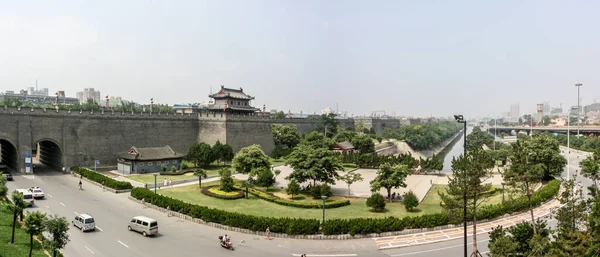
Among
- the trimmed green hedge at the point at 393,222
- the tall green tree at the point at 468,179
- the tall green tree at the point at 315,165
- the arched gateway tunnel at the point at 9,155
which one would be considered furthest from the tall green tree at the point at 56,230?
the arched gateway tunnel at the point at 9,155

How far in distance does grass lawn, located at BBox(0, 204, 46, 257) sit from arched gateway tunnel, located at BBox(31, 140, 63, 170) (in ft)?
74.4

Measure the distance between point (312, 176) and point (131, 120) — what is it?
2768 centimetres

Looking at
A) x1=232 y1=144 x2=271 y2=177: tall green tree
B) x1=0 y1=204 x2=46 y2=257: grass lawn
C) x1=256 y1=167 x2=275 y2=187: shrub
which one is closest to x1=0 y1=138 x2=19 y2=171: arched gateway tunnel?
x1=0 y1=204 x2=46 y2=257: grass lawn

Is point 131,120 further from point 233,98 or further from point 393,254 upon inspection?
point 393,254

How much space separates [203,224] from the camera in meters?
21.2

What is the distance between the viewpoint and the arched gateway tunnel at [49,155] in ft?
129

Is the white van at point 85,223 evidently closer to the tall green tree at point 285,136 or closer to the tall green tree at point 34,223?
the tall green tree at point 34,223

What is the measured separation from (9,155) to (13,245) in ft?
99.6

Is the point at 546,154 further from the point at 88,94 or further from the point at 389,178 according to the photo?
the point at 88,94

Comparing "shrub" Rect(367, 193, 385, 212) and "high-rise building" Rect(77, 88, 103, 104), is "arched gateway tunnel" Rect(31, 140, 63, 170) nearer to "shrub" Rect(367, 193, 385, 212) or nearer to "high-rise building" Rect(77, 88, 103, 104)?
"shrub" Rect(367, 193, 385, 212)

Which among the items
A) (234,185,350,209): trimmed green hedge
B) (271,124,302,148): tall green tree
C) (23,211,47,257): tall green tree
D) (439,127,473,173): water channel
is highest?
(271,124,302,148): tall green tree

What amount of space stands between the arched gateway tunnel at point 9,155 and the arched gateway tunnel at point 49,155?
5.79ft

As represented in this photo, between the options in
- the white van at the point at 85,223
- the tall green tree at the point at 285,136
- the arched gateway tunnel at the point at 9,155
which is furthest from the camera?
the tall green tree at the point at 285,136

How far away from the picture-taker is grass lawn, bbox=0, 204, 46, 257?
Result: 14.2 m
